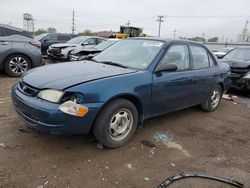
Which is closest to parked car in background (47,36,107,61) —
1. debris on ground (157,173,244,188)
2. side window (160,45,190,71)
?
side window (160,45,190,71)

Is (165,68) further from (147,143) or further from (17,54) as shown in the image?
(17,54)

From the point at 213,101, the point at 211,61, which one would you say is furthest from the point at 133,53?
the point at 213,101

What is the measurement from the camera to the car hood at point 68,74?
3.33 m

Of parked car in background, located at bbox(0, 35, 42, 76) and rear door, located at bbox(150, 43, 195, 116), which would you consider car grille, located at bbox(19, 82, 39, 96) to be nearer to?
rear door, located at bbox(150, 43, 195, 116)

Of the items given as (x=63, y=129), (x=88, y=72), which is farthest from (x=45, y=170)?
(x=88, y=72)

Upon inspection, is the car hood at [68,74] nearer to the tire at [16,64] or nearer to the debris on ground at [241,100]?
the debris on ground at [241,100]

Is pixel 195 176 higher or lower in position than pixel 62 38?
lower

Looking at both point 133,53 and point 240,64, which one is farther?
point 240,64

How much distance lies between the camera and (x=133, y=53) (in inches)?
176

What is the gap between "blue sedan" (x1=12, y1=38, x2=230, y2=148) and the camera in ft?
10.5

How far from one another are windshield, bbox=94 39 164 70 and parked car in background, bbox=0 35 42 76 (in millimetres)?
4404

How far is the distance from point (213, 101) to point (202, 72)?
3.58 feet

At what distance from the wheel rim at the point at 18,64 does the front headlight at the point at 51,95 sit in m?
5.51

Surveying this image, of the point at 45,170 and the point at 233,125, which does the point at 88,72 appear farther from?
the point at 233,125
